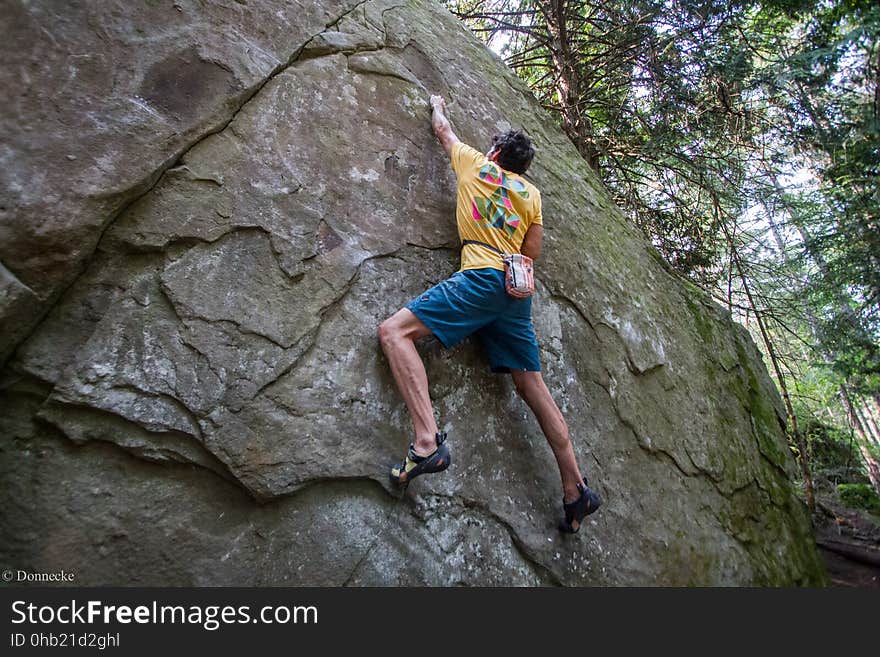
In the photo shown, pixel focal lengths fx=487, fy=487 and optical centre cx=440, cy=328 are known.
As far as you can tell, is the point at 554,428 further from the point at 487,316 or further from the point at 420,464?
the point at 420,464

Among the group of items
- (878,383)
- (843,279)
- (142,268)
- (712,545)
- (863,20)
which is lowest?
(142,268)

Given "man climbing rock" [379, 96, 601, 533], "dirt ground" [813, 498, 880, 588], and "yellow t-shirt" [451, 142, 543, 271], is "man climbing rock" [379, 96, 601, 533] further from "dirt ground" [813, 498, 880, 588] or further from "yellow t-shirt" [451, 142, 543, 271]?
"dirt ground" [813, 498, 880, 588]

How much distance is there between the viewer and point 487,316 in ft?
8.80

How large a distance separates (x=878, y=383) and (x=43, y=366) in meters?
7.61

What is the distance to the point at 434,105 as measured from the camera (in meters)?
3.42

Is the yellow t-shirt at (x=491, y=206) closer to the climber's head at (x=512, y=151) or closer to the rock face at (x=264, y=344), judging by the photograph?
the climber's head at (x=512, y=151)

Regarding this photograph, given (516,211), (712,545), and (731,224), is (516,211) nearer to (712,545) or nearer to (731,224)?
(712,545)

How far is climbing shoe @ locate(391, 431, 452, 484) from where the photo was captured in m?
2.35

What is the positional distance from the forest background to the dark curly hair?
3.07m

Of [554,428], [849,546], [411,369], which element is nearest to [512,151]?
[411,369]

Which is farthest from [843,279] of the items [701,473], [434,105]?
[434,105]

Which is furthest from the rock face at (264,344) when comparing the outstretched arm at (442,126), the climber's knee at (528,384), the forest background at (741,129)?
the forest background at (741,129)

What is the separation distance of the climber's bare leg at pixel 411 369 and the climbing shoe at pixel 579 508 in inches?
38.5

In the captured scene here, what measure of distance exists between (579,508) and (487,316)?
3.99 feet
